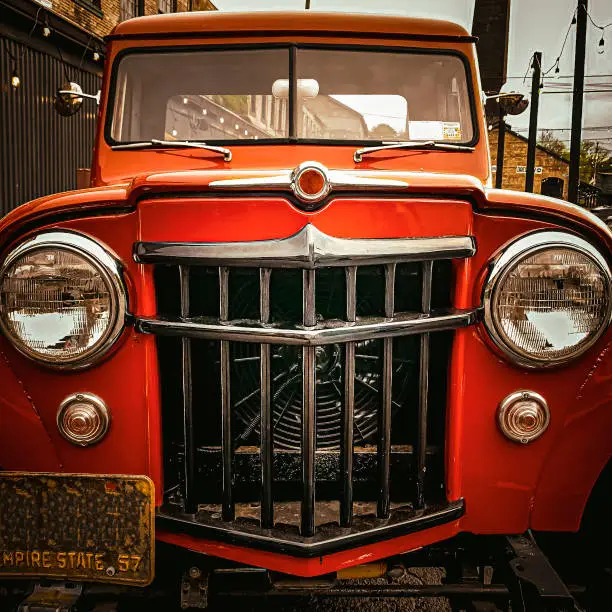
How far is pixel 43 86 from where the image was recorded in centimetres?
1127

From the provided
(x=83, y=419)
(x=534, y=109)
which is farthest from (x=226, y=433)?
(x=534, y=109)

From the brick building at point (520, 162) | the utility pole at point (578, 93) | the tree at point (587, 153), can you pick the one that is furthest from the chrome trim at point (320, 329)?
the tree at point (587, 153)

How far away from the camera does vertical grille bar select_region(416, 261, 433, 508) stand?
163cm

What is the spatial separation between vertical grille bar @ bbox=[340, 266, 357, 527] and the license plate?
48 cm

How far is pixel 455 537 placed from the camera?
1833 millimetres

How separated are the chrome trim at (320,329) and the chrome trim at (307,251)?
15 centimetres

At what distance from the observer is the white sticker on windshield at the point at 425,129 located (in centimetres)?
280

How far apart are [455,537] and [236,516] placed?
Result: 649mm

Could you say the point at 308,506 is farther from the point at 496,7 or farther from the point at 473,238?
the point at 496,7

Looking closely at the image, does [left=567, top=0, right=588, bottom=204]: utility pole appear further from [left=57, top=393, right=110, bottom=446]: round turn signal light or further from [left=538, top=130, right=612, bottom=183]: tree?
[left=538, top=130, right=612, bottom=183]: tree

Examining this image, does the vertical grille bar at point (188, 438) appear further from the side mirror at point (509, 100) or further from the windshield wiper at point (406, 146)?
the side mirror at point (509, 100)

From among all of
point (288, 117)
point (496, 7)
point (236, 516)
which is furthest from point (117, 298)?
point (496, 7)

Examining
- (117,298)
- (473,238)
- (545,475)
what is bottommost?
(545,475)

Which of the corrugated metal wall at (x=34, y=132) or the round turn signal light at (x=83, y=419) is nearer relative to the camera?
the round turn signal light at (x=83, y=419)
